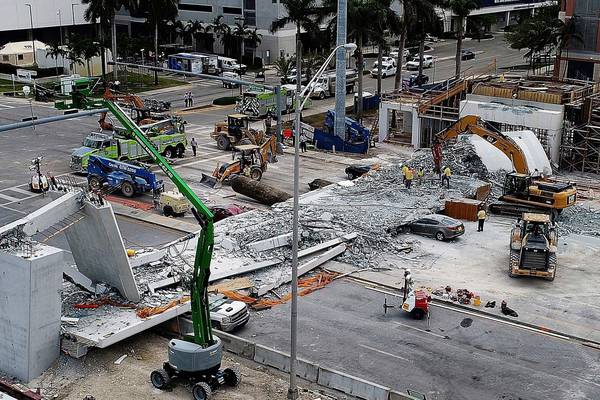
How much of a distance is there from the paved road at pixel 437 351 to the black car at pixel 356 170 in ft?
62.1

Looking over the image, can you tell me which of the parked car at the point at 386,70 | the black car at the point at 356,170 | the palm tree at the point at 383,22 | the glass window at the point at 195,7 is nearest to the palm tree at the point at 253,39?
the glass window at the point at 195,7

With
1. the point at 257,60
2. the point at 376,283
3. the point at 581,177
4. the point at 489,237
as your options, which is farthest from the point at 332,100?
the point at 376,283

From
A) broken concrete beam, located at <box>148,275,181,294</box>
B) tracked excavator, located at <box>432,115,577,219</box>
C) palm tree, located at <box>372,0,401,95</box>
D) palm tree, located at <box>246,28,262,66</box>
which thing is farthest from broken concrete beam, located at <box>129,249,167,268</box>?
palm tree, located at <box>246,28,262,66</box>

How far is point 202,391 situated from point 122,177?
2482 centimetres

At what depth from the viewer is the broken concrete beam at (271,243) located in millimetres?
36812

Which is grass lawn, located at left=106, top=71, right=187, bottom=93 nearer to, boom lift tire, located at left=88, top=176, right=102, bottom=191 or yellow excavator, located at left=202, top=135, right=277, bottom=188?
yellow excavator, located at left=202, top=135, right=277, bottom=188

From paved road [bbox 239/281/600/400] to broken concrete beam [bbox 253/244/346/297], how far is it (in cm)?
135

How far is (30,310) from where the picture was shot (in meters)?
26.4

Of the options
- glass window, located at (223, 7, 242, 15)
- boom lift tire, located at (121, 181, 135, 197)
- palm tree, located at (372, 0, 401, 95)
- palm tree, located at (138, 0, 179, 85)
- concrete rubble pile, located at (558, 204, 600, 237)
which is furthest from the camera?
glass window, located at (223, 7, 242, 15)

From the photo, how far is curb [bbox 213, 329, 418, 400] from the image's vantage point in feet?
83.3

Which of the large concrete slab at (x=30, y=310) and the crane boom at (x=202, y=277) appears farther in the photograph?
the large concrete slab at (x=30, y=310)

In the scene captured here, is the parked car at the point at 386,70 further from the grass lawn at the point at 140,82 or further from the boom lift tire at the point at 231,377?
the boom lift tire at the point at 231,377

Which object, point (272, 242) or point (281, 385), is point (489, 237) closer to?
point (272, 242)

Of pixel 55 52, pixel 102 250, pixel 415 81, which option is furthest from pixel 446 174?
pixel 55 52
